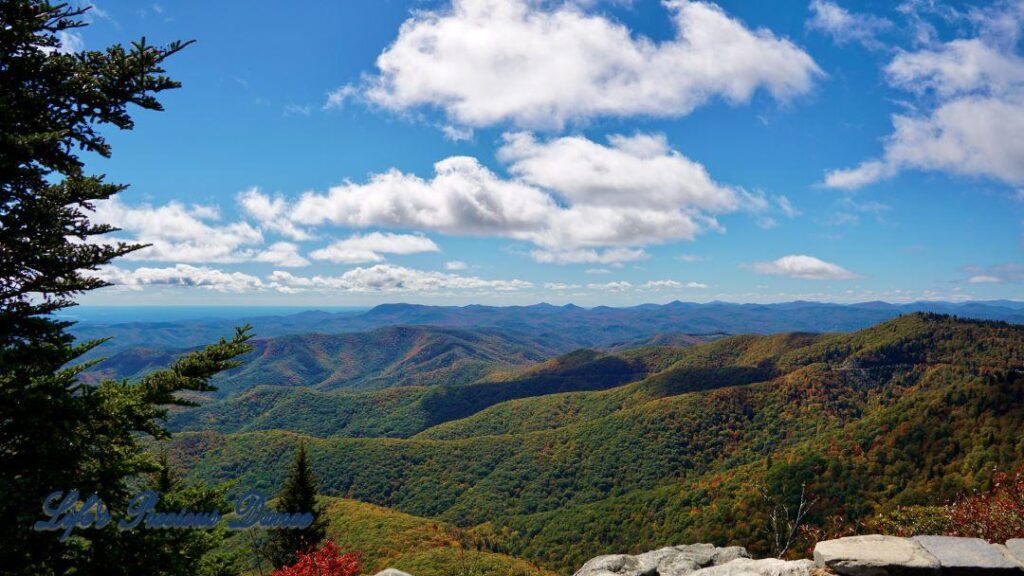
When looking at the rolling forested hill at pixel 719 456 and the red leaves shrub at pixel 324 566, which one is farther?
the rolling forested hill at pixel 719 456

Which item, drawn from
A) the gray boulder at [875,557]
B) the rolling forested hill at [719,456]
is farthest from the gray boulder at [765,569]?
the rolling forested hill at [719,456]

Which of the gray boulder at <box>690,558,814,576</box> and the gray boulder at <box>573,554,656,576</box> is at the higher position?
the gray boulder at <box>690,558,814,576</box>

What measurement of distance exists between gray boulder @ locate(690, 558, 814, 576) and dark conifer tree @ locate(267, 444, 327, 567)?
101 feet

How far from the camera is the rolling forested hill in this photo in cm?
7412

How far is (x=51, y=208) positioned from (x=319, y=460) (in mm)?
170668

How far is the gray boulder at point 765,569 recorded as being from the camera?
9.97m

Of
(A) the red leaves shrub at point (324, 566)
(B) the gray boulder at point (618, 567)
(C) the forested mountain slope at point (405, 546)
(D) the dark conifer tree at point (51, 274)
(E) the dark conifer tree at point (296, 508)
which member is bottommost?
(C) the forested mountain slope at point (405, 546)

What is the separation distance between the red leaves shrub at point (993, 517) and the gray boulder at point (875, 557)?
540 cm

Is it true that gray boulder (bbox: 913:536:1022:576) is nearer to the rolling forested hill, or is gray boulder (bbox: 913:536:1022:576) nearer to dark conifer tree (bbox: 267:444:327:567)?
dark conifer tree (bbox: 267:444:327:567)

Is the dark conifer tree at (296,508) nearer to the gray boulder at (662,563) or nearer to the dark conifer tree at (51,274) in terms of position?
the gray boulder at (662,563)

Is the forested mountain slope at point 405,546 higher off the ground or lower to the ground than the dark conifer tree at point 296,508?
lower

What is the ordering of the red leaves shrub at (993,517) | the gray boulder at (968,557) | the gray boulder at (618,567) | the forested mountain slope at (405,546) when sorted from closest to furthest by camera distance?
1. the gray boulder at (968,557)
2. the red leaves shrub at (993,517)
3. the gray boulder at (618,567)
4. the forested mountain slope at (405,546)

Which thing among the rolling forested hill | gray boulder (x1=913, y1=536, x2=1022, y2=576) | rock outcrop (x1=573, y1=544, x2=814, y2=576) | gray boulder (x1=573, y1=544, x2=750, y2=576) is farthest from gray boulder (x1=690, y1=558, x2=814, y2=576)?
the rolling forested hill

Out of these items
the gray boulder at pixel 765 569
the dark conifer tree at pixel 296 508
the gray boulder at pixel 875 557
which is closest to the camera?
the gray boulder at pixel 875 557
